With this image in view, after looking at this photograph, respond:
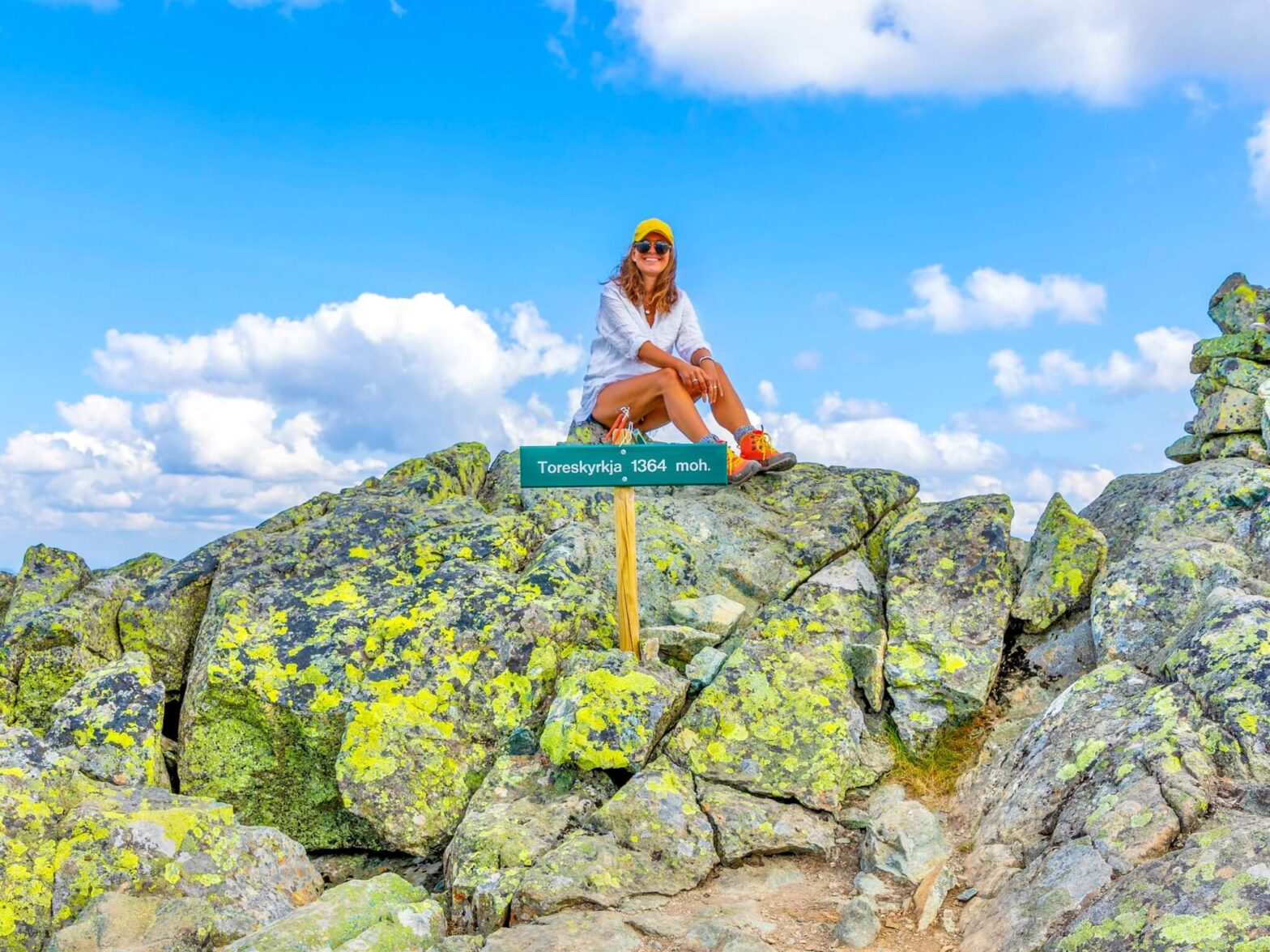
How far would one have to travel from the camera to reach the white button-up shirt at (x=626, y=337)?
1550 cm

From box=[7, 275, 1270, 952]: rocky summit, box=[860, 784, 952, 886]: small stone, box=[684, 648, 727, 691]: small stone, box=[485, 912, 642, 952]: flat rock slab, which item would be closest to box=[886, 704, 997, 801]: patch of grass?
box=[7, 275, 1270, 952]: rocky summit

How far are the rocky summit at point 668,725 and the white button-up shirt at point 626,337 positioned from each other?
2.42 m

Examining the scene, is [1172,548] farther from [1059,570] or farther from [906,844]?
[906,844]

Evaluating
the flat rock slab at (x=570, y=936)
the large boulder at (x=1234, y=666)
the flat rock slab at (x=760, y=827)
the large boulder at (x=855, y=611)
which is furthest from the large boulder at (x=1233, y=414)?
the flat rock slab at (x=570, y=936)

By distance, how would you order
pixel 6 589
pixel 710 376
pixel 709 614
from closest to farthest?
pixel 709 614
pixel 710 376
pixel 6 589

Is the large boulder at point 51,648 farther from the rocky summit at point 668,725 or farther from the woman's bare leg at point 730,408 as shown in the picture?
the woman's bare leg at point 730,408

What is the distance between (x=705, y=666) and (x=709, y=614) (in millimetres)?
1284

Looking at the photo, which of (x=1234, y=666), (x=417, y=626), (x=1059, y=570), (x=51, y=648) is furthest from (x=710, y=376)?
(x=51, y=648)

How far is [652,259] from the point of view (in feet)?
51.2

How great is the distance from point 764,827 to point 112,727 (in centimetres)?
746

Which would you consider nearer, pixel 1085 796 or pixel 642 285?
pixel 1085 796

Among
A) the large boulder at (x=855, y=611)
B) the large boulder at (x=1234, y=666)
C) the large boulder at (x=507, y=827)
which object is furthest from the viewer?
the large boulder at (x=855, y=611)

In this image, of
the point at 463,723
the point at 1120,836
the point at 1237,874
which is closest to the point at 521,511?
the point at 463,723

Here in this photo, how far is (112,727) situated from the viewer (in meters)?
10.9
